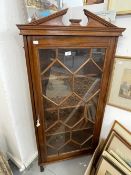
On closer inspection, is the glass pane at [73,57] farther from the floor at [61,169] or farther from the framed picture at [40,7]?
the floor at [61,169]

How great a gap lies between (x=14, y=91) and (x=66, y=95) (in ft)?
1.33

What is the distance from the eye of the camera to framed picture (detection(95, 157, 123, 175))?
1.19m

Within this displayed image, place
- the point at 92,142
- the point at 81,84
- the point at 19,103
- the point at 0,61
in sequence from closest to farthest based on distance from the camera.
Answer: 1. the point at 0,61
2. the point at 81,84
3. the point at 19,103
4. the point at 92,142

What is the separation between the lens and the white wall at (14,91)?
1.02m

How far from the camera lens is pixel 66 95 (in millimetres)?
1125

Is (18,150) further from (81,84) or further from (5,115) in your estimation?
(81,84)

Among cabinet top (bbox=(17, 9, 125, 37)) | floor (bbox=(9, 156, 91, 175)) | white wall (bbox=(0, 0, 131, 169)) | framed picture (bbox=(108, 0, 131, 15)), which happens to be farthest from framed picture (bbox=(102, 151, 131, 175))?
framed picture (bbox=(108, 0, 131, 15))

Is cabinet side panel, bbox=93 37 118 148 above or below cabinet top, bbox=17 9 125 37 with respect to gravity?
below

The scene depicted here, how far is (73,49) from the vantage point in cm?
96

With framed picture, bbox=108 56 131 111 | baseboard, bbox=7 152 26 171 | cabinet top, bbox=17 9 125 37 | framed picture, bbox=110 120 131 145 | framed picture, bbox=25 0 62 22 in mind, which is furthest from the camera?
baseboard, bbox=7 152 26 171

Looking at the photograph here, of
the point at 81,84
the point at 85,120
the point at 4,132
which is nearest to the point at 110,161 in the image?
the point at 85,120

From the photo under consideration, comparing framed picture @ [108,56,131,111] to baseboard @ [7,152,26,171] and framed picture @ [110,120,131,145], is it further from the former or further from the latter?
baseboard @ [7,152,26,171]

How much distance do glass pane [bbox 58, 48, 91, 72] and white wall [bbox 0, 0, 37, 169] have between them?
371 millimetres

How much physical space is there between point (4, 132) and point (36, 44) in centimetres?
100
